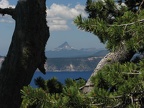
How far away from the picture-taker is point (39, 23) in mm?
6914

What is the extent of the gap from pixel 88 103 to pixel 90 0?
2901 mm

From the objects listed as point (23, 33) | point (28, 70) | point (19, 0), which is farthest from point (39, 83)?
point (19, 0)

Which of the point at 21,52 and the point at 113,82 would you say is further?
the point at 21,52

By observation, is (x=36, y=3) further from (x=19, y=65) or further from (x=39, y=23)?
(x=19, y=65)

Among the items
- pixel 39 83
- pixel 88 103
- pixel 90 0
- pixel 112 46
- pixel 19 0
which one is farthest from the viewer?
pixel 39 83

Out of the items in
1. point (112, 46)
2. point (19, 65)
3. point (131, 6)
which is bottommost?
point (19, 65)

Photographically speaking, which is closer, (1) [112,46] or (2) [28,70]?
(1) [112,46]

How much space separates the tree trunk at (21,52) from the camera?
6.68 meters

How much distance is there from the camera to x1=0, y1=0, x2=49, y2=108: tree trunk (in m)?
6.68

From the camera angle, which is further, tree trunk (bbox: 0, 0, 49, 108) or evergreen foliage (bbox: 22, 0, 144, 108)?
tree trunk (bbox: 0, 0, 49, 108)

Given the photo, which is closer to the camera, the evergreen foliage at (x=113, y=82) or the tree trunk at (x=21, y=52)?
the evergreen foliage at (x=113, y=82)

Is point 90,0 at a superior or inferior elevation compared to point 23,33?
superior

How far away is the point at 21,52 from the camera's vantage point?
6.83m

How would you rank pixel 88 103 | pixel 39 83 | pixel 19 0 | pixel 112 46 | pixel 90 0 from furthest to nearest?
pixel 39 83, pixel 19 0, pixel 90 0, pixel 112 46, pixel 88 103
